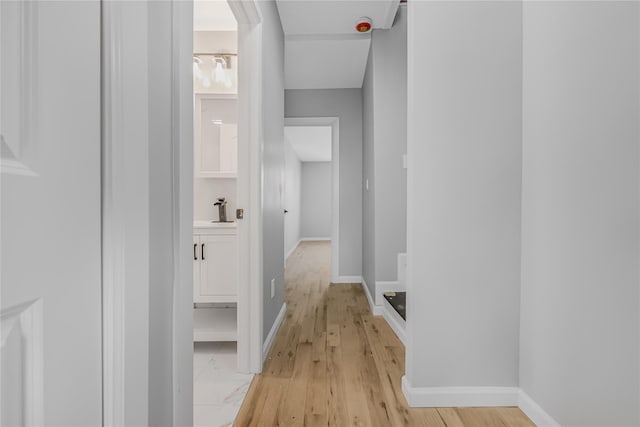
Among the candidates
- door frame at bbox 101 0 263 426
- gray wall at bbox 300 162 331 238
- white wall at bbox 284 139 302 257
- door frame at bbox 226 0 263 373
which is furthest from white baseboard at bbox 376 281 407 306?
gray wall at bbox 300 162 331 238

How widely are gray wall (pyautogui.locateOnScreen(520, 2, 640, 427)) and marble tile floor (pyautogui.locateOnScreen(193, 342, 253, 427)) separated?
133cm

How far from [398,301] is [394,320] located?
7.3 inches

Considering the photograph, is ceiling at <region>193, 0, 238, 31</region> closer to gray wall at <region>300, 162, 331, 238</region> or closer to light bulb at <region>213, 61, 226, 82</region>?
light bulb at <region>213, 61, 226, 82</region>

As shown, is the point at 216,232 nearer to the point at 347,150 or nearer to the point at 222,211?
the point at 222,211

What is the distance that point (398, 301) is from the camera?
2762mm

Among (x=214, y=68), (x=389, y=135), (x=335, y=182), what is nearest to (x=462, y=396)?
(x=389, y=135)

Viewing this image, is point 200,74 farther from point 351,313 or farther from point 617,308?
point 617,308

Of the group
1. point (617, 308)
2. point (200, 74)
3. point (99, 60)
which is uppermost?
point (200, 74)

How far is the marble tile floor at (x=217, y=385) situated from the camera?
4.98 feet

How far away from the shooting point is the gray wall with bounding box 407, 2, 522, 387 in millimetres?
1567

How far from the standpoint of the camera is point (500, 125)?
157 cm

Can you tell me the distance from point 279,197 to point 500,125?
67.4 inches

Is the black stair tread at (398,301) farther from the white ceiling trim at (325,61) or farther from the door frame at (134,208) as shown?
the white ceiling trim at (325,61)

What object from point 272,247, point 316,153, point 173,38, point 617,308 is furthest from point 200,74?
point 316,153
